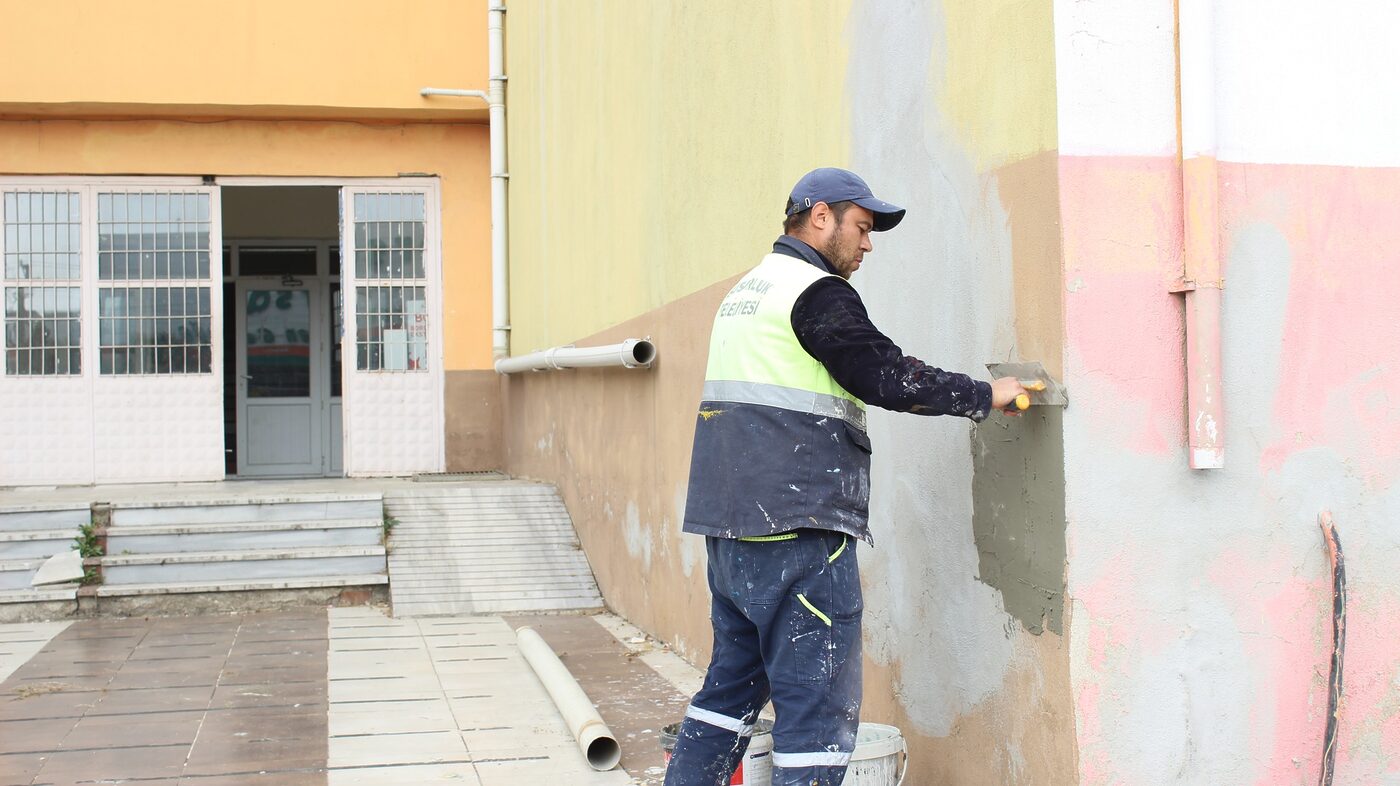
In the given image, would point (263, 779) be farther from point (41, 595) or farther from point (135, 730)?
point (41, 595)

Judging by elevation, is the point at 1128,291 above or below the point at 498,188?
below

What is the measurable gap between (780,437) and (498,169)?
8.99 meters

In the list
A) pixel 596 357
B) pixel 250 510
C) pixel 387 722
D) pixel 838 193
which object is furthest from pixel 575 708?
pixel 250 510

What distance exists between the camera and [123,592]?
8125 millimetres

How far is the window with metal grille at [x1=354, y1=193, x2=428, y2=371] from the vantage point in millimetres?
12195

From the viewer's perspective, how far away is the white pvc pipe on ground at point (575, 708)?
4676 mm

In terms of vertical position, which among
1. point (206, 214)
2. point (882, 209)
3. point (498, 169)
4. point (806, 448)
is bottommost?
point (806, 448)

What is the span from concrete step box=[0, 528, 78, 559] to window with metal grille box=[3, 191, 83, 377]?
3677 mm

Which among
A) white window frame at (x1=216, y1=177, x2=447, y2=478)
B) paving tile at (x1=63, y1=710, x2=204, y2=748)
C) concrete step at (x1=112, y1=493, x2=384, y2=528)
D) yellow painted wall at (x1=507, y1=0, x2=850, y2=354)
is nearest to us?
yellow painted wall at (x1=507, y1=0, x2=850, y2=354)

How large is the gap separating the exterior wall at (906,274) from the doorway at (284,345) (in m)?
8.21

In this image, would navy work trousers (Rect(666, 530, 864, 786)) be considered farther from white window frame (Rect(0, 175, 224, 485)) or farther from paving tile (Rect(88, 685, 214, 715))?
white window frame (Rect(0, 175, 224, 485))

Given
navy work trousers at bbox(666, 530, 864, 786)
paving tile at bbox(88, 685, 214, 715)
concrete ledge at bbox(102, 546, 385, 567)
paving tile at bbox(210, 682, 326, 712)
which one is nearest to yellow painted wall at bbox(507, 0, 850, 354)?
navy work trousers at bbox(666, 530, 864, 786)

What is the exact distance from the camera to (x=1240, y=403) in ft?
10.2

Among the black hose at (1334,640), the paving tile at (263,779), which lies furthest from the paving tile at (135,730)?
the black hose at (1334,640)
